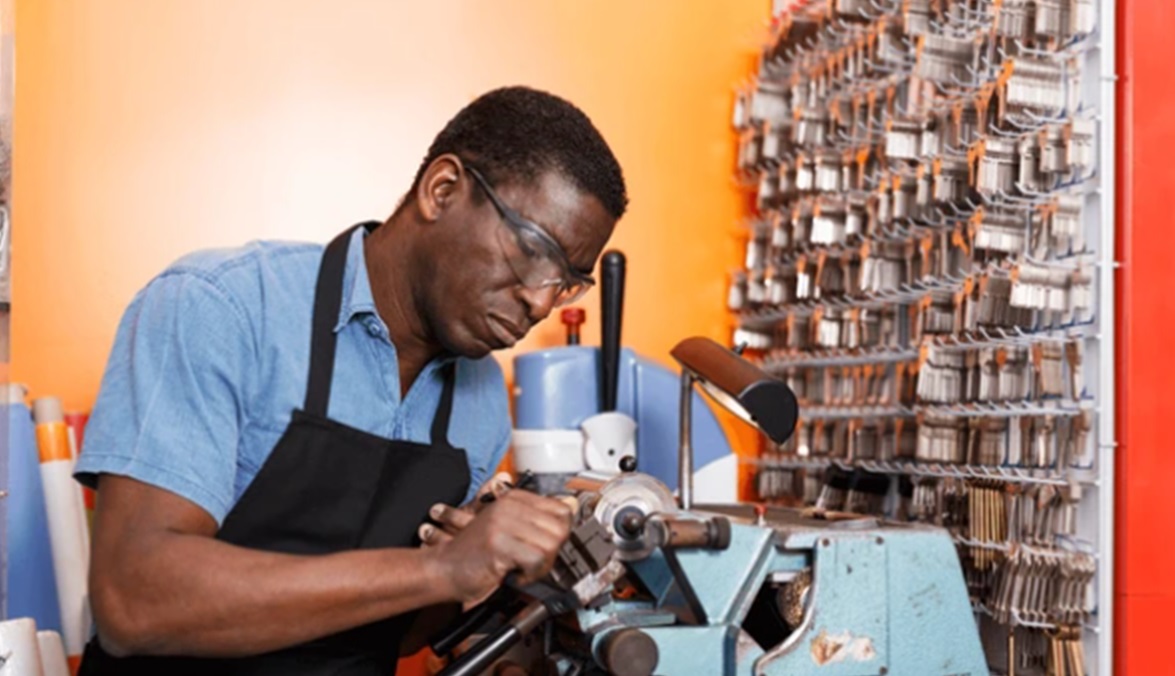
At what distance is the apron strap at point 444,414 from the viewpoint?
204 centimetres

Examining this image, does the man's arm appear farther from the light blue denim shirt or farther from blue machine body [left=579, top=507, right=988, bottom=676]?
blue machine body [left=579, top=507, right=988, bottom=676]

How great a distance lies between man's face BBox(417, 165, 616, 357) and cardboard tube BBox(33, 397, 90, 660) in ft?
4.46

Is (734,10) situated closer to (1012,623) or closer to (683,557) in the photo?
(1012,623)

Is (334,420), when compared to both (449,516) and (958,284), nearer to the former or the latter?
(449,516)

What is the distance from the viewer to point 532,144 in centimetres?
177

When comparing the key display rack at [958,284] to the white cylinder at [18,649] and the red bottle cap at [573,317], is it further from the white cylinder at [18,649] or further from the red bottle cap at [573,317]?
the white cylinder at [18,649]

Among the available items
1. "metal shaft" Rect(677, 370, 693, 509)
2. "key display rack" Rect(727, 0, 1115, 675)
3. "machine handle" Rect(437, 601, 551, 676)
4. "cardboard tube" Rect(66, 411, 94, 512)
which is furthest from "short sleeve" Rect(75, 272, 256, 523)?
"key display rack" Rect(727, 0, 1115, 675)

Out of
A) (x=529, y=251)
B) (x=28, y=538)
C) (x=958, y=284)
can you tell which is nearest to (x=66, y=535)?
(x=28, y=538)

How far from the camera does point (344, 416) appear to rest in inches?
72.7

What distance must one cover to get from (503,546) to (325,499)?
1.36ft

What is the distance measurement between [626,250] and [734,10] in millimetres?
785

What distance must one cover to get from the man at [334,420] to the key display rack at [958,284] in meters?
1.03

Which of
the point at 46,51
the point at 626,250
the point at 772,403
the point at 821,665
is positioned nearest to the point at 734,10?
the point at 626,250

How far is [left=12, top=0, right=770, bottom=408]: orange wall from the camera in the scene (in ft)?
10.6
